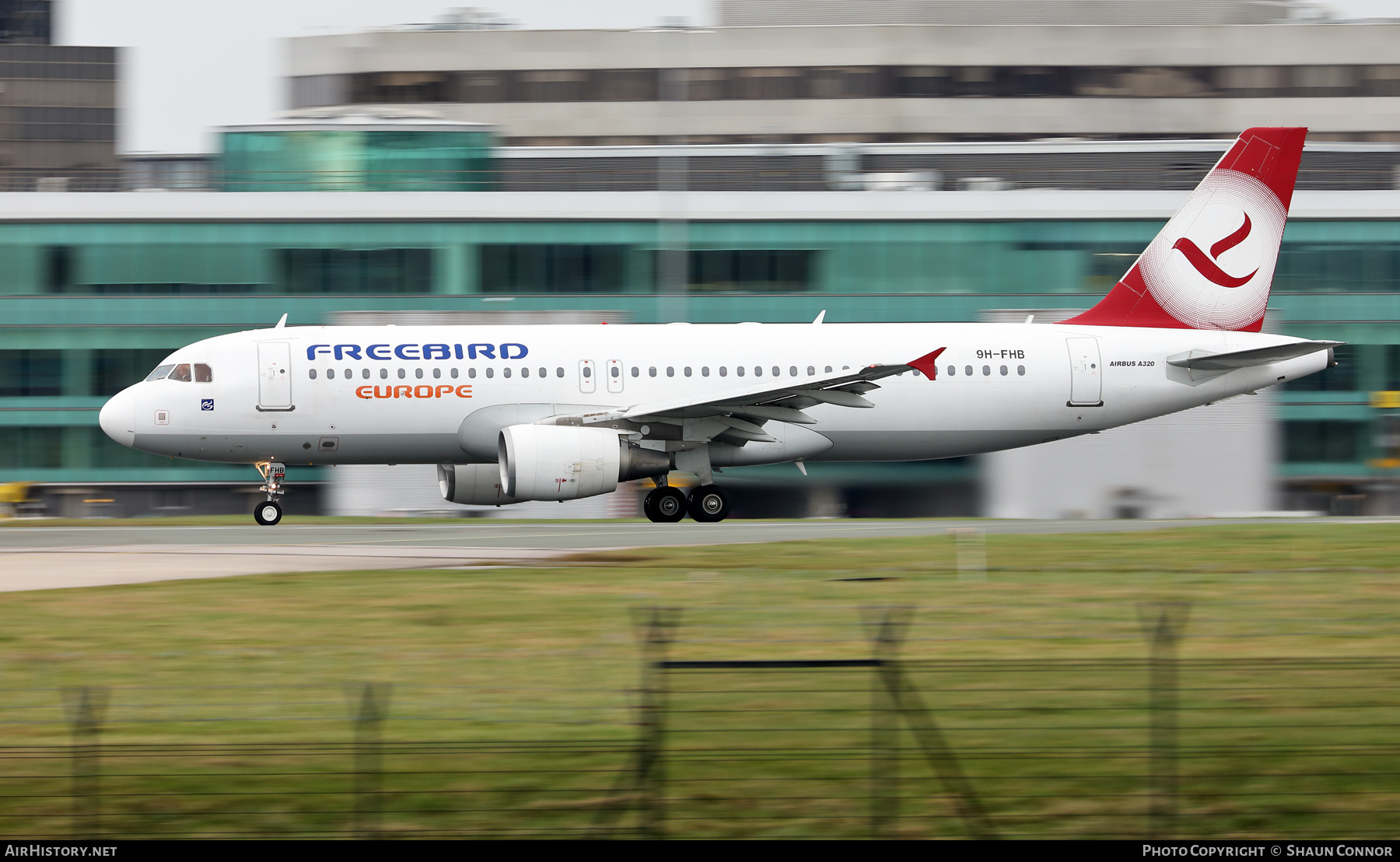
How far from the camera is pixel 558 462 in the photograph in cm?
2678

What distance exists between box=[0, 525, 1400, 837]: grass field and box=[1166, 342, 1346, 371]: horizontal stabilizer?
1225cm

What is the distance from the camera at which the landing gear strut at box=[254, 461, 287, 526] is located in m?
29.9

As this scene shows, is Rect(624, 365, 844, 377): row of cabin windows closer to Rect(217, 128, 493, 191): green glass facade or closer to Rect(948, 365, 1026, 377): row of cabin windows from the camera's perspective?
Rect(948, 365, 1026, 377): row of cabin windows

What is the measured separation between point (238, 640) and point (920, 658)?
6.15 metres

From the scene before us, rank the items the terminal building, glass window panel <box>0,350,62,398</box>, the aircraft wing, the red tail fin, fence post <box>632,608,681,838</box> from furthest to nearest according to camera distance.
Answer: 1. the terminal building
2. glass window panel <box>0,350,62,398</box>
3. the red tail fin
4. the aircraft wing
5. fence post <box>632,608,681,838</box>

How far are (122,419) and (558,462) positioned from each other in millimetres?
8323

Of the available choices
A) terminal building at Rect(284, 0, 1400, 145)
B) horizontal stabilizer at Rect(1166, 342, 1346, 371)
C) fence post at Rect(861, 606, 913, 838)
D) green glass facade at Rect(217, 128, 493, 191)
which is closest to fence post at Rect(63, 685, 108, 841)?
fence post at Rect(861, 606, 913, 838)

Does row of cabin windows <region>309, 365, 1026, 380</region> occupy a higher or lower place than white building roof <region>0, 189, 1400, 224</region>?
lower

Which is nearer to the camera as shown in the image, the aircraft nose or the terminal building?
the aircraft nose

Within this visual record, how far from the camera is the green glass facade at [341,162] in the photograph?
4741cm

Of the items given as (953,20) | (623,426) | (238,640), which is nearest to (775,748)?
(238,640)

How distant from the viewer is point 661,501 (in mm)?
29844

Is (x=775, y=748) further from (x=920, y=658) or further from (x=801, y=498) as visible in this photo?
(x=801, y=498)

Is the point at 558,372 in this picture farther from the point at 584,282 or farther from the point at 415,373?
the point at 584,282
